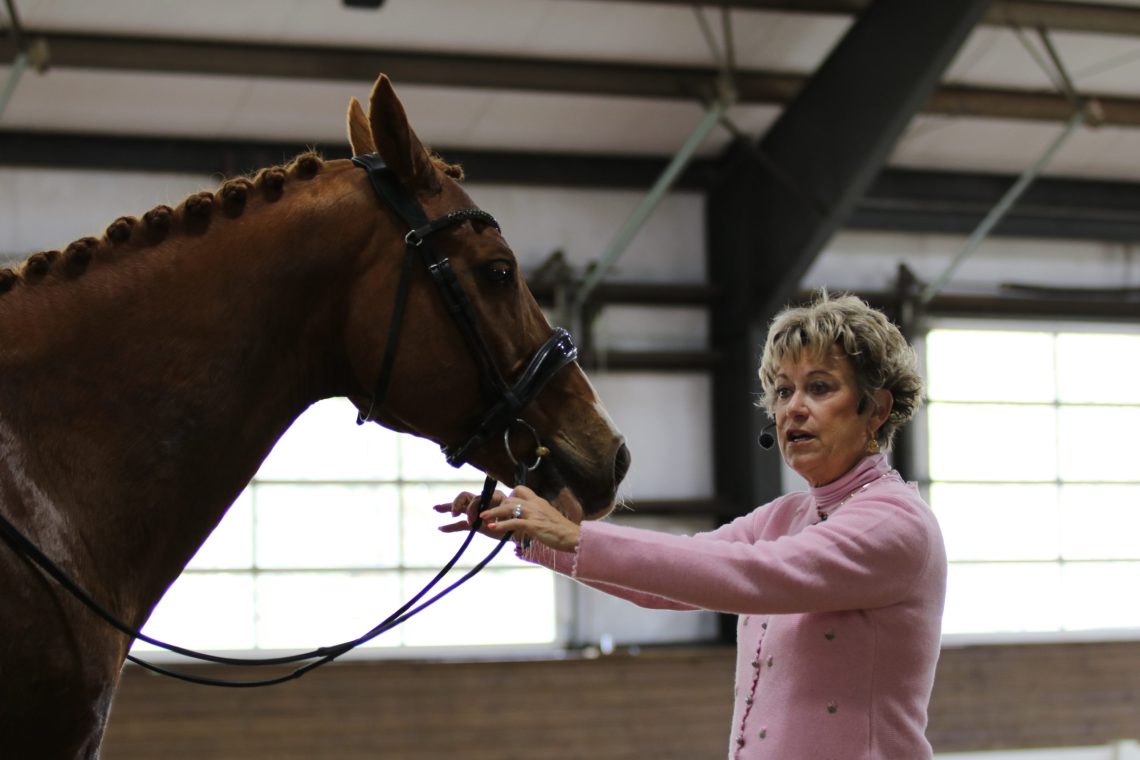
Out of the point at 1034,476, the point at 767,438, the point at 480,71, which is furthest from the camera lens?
the point at 1034,476

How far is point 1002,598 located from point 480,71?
458cm

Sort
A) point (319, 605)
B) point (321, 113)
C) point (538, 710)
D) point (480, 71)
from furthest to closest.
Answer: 1. point (319, 605)
2. point (321, 113)
3. point (480, 71)
4. point (538, 710)

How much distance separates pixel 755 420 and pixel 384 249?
6.02 m

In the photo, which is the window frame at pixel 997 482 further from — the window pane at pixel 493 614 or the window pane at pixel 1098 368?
the window pane at pixel 493 614

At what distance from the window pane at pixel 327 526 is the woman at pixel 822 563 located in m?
5.51

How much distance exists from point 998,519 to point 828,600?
279 inches

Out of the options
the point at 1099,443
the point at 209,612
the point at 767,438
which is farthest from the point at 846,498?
the point at 1099,443

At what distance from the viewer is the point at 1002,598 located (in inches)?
322

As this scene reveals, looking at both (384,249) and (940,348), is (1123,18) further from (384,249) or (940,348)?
(384,249)

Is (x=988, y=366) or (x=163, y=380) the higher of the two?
(x=988, y=366)

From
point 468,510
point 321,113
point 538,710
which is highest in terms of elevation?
point 321,113

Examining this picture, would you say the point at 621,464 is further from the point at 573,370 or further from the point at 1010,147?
the point at 1010,147

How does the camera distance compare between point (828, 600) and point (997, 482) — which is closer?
point (828, 600)

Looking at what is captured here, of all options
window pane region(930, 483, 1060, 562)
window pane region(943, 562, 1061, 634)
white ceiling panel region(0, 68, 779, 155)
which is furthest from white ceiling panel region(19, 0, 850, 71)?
window pane region(943, 562, 1061, 634)
